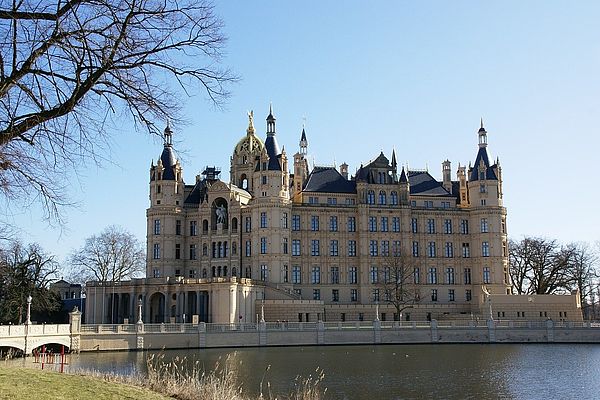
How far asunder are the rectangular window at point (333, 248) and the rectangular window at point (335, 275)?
155cm

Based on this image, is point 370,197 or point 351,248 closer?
point 351,248

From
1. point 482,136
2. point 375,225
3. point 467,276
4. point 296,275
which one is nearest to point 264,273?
point 296,275

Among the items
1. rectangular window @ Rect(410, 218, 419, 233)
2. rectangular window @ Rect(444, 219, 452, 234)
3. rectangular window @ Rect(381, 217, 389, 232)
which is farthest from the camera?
rectangular window @ Rect(444, 219, 452, 234)

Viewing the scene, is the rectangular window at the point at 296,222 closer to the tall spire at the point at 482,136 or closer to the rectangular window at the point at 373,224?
the rectangular window at the point at 373,224

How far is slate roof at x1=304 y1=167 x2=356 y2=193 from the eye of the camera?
Result: 79250mm

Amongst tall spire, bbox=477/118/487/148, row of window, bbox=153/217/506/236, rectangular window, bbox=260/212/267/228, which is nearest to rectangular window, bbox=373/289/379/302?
row of window, bbox=153/217/506/236

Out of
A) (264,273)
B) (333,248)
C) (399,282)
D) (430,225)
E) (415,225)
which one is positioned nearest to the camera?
(264,273)

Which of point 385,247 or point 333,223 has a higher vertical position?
point 333,223

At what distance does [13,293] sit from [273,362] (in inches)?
1274

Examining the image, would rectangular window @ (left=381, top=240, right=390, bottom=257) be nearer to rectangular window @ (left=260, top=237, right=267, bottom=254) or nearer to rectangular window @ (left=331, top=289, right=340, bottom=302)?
rectangular window @ (left=331, top=289, right=340, bottom=302)

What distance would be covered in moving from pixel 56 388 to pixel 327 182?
66.5 metres

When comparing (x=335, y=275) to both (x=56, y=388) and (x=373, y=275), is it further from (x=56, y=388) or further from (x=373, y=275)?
(x=56, y=388)

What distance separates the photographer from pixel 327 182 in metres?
80.1

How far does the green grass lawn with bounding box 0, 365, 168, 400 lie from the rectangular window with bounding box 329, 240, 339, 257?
6222 cm
